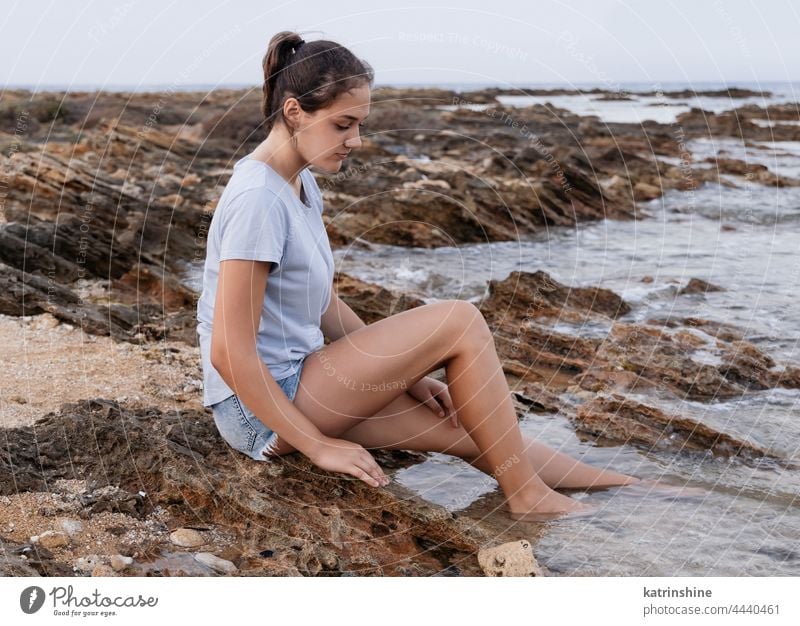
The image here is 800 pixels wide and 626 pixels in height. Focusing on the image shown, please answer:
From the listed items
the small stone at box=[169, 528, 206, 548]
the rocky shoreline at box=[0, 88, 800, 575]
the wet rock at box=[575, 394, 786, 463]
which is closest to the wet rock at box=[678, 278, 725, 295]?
the rocky shoreline at box=[0, 88, 800, 575]

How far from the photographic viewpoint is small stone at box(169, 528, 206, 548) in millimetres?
3086

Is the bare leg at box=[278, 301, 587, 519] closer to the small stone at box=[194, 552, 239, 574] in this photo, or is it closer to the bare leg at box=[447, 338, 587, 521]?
the bare leg at box=[447, 338, 587, 521]

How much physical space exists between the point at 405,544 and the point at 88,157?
33.5ft

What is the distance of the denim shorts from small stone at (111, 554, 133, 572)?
617 millimetres

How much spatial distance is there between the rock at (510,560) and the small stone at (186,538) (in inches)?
39.0

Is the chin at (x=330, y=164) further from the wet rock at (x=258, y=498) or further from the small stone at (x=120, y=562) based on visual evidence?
the small stone at (x=120, y=562)

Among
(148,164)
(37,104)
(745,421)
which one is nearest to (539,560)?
(745,421)

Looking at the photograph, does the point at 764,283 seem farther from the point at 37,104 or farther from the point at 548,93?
the point at 548,93

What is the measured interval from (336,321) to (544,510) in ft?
3.76

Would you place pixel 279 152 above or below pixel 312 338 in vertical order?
above

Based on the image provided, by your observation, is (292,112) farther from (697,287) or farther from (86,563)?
(697,287)

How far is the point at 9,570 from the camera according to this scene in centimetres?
277

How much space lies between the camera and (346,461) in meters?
3.18

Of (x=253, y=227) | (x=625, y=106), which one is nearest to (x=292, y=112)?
(x=253, y=227)
